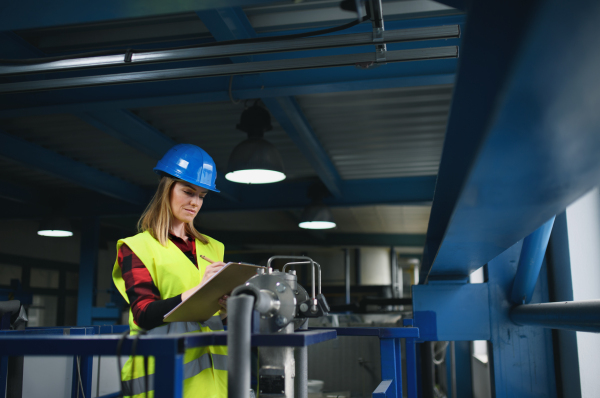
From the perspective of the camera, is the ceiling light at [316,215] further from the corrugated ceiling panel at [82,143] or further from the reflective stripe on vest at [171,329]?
the reflective stripe on vest at [171,329]

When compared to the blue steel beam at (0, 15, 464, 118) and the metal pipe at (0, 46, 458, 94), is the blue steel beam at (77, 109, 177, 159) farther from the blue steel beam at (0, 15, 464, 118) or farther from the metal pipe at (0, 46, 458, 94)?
the metal pipe at (0, 46, 458, 94)

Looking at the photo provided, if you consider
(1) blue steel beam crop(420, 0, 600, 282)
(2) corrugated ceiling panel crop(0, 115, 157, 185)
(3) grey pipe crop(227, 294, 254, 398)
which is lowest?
(3) grey pipe crop(227, 294, 254, 398)

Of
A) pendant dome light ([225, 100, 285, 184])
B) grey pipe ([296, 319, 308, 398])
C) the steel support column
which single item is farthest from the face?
the steel support column

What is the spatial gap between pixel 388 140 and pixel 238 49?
3463mm

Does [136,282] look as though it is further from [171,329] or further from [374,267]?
[374,267]

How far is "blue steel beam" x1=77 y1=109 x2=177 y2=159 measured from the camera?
4.18m

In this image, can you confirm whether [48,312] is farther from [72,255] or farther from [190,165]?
[190,165]

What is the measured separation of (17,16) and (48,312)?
34.7 feet

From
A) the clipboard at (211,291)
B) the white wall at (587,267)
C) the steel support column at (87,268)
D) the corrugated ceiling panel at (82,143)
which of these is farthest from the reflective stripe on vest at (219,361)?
the steel support column at (87,268)

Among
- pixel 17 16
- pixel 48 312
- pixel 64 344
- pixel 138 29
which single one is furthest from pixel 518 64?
pixel 48 312

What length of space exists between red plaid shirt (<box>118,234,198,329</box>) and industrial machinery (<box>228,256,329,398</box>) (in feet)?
1.11

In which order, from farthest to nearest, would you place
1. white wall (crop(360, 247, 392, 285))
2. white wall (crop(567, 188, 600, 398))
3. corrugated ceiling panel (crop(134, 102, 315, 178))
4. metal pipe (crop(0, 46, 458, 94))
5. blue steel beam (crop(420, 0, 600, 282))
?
1. white wall (crop(360, 247, 392, 285))
2. corrugated ceiling panel (crop(134, 102, 315, 178))
3. white wall (crop(567, 188, 600, 398))
4. metal pipe (crop(0, 46, 458, 94))
5. blue steel beam (crop(420, 0, 600, 282))

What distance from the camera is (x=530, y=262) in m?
2.27

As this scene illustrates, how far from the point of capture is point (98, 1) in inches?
75.9
